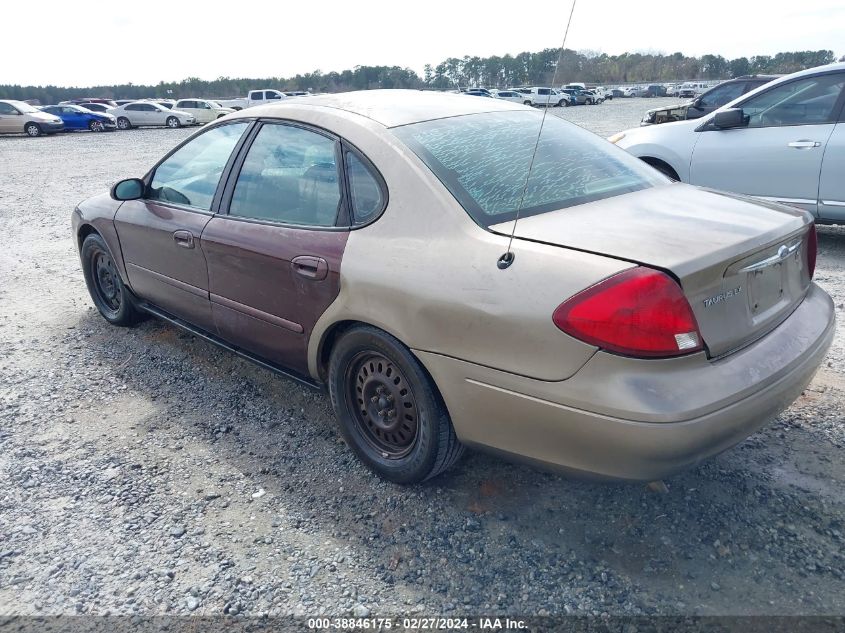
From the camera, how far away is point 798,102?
5969 mm

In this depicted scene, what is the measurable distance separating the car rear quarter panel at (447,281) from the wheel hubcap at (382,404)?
0.22m

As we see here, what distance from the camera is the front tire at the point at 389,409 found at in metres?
2.55

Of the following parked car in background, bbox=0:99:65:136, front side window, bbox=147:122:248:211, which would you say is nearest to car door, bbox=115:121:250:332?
front side window, bbox=147:122:248:211

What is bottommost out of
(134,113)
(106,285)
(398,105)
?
(134,113)

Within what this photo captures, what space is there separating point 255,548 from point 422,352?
38.8 inches

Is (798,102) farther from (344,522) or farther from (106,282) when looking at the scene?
(106,282)

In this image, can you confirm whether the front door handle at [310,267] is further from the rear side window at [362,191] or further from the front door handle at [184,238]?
the front door handle at [184,238]

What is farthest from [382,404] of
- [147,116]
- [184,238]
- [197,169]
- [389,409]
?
[147,116]

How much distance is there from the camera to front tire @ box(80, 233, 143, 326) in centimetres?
458

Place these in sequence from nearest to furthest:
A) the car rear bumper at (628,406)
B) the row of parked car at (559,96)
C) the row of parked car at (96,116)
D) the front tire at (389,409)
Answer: the car rear bumper at (628,406)
the front tire at (389,409)
the row of parked car at (96,116)
the row of parked car at (559,96)

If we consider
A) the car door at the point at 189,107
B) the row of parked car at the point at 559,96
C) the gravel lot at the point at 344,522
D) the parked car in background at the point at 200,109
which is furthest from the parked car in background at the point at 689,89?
the gravel lot at the point at 344,522

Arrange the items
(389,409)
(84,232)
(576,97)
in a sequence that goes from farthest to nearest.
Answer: (576,97)
(84,232)
(389,409)

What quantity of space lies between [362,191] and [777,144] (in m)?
4.80

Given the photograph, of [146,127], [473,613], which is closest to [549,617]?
[473,613]
